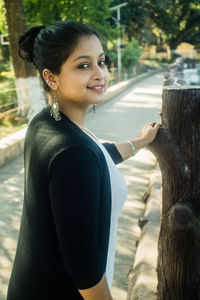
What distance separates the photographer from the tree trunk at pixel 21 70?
8914 mm

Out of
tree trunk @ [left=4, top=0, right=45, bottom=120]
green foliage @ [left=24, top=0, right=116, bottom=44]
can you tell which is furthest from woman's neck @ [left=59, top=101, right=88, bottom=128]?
green foliage @ [left=24, top=0, right=116, bottom=44]

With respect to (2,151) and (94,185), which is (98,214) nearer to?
(94,185)

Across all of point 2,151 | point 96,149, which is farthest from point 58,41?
point 2,151

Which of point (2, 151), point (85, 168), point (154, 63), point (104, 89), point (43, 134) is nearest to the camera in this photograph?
point (85, 168)

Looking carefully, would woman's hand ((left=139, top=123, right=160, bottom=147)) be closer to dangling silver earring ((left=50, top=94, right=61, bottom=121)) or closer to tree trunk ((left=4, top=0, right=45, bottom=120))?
dangling silver earring ((left=50, top=94, right=61, bottom=121))

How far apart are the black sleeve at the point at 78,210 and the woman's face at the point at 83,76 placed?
0.98 ft

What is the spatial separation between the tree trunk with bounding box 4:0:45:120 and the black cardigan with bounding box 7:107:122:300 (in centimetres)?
826

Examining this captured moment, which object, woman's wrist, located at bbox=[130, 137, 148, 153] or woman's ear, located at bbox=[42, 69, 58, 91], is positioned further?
woman's wrist, located at bbox=[130, 137, 148, 153]

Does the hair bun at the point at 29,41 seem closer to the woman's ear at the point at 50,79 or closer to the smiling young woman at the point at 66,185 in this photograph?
the smiling young woman at the point at 66,185

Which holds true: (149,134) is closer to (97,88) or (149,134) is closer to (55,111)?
(97,88)

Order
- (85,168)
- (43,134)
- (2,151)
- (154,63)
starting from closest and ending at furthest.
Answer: (85,168) → (43,134) → (2,151) → (154,63)

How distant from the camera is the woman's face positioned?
131 cm

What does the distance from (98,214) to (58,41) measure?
616 mm

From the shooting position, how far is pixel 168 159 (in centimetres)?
177
